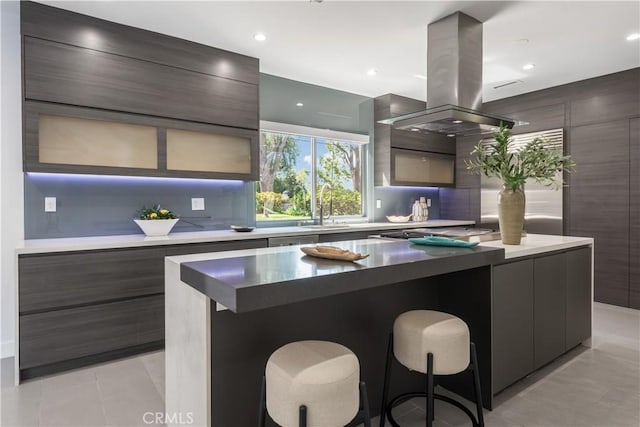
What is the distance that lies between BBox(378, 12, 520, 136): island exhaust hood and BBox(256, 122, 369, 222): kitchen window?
5.64 ft

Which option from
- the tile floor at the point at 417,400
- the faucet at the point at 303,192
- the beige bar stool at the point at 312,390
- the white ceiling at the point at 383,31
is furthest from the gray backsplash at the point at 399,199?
the beige bar stool at the point at 312,390

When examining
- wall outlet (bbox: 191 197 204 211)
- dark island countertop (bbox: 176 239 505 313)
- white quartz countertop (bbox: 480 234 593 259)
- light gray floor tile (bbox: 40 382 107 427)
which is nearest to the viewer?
dark island countertop (bbox: 176 239 505 313)

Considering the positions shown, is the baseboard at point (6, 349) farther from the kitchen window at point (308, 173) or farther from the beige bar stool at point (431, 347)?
the beige bar stool at point (431, 347)

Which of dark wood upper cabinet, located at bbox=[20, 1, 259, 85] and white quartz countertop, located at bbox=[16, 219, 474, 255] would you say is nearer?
white quartz countertop, located at bbox=[16, 219, 474, 255]

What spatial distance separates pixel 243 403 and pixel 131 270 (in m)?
1.66

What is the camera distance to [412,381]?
232 centimetres

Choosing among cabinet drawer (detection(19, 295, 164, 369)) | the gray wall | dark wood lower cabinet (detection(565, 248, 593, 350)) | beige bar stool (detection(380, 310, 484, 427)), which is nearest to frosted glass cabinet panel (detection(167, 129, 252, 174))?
the gray wall

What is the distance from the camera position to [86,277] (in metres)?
2.64

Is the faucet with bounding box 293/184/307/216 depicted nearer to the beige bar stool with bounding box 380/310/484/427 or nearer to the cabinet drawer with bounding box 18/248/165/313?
the cabinet drawer with bounding box 18/248/165/313

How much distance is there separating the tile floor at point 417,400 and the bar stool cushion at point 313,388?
2.95 ft

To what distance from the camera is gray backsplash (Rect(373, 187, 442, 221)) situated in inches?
209

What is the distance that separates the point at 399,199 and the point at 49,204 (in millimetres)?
4190

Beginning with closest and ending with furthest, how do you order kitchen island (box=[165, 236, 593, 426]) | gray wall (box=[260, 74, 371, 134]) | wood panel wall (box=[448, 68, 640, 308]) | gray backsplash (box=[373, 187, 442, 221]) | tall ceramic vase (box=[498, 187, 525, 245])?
kitchen island (box=[165, 236, 593, 426]) → tall ceramic vase (box=[498, 187, 525, 245]) → wood panel wall (box=[448, 68, 640, 308]) → gray wall (box=[260, 74, 371, 134]) → gray backsplash (box=[373, 187, 442, 221])

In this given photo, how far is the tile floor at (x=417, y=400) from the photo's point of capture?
204 cm
